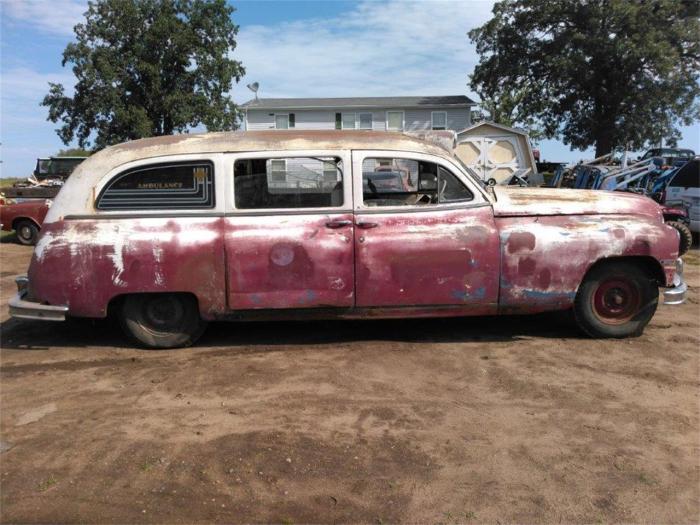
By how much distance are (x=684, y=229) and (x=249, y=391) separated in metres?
8.19

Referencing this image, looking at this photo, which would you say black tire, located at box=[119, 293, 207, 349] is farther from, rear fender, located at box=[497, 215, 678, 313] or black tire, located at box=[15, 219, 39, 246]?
black tire, located at box=[15, 219, 39, 246]

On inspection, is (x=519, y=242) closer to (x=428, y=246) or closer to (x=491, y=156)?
(x=428, y=246)

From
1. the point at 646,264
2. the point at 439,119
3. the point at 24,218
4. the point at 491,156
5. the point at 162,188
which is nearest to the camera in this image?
the point at 162,188

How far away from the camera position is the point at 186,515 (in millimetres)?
2783

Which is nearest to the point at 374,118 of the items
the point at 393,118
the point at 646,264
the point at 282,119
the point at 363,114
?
the point at 363,114

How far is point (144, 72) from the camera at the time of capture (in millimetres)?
31672

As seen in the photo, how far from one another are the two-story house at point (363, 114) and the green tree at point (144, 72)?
158 inches

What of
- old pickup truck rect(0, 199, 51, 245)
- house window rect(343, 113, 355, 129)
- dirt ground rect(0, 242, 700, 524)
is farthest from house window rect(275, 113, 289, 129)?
dirt ground rect(0, 242, 700, 524)

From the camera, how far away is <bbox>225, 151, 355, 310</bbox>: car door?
4.81 metres

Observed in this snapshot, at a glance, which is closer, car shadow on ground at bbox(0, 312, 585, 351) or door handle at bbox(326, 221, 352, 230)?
door handle at bbox(326, 221, 352, 230)

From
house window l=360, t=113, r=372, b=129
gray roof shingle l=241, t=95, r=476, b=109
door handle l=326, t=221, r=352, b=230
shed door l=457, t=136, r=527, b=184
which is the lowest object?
door handle l=326, t=221, r=352, b=230

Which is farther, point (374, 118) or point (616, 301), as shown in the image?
point (374, 118)

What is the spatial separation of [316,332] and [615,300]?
2.77 m

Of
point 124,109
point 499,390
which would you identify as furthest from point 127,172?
point 124,109
